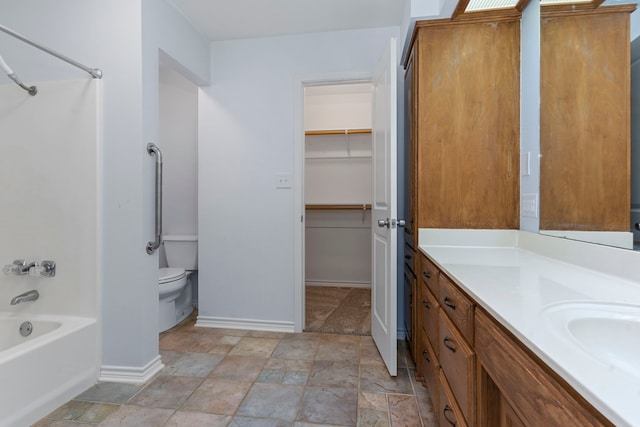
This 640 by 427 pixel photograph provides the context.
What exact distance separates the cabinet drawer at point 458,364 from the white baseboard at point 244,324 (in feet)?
4.80

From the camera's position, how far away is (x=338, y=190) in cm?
362

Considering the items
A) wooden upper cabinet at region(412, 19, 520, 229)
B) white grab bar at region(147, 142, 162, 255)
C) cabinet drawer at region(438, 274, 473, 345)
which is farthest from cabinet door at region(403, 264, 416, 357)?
white grab bar at region(147, 142, 162, 255)

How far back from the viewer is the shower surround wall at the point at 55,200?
1.75m

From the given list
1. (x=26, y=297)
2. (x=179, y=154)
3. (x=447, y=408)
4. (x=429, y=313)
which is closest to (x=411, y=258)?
(x=429, y=313)

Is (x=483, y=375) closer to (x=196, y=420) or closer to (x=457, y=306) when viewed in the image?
(x=457, y=306)

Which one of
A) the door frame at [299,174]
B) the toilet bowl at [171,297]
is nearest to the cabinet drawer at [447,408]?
the door frame at [299,174]

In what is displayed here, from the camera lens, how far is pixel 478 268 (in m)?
1.13

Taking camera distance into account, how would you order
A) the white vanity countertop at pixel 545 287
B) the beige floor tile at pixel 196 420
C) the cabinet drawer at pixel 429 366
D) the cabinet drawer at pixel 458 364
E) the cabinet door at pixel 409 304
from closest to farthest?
the white vanity countertop at pixel 545 287 → the cabinet drawer at pixel 458 364 → the cabinet drawer at pixel 429 366 → the beige floor tile at pixel 196 420 → the cabinet door at pixel 409 304

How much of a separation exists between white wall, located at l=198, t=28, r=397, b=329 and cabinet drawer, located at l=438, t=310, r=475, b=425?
1411 mm

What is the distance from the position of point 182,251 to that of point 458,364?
2462mm

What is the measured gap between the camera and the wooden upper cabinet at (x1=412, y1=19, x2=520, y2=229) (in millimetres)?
1626

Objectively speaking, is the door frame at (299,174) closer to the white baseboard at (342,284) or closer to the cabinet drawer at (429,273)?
the cabinet drawer at (429,273)

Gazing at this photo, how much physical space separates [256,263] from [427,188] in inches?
57.2

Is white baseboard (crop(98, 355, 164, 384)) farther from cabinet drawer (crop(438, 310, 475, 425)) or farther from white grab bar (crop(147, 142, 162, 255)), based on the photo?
cabinet drawer (crop(438, 310, 475, 425))
